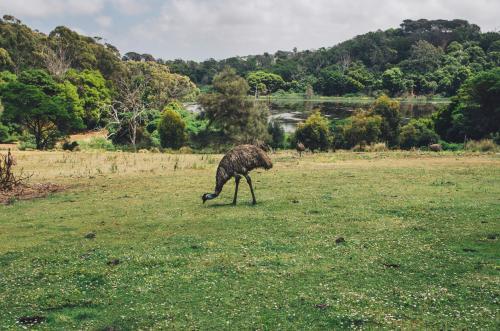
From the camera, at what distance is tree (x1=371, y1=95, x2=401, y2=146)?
58750mm

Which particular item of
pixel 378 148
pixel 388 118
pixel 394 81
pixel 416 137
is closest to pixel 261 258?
pixel 378 148

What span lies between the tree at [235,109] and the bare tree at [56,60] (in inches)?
1511

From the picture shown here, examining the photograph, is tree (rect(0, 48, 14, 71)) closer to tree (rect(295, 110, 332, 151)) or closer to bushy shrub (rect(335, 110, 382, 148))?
tree (rect(295, 110, 332, 151))

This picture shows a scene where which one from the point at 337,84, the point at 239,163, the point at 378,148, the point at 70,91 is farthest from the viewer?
the point at 337,84

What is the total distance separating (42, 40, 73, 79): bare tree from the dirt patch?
65.3m

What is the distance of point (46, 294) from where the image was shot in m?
10.9

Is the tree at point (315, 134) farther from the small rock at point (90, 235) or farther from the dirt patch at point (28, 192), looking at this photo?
the small rock at point (90, 235)

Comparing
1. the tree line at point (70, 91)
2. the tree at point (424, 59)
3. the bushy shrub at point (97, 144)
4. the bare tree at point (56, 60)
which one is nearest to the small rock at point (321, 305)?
the tree line at point (70, 91)

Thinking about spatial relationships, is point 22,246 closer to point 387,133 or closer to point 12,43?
point 387,133

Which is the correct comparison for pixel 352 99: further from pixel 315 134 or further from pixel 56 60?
pixel 315 134

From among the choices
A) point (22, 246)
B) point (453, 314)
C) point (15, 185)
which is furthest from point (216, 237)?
point (15, 185)

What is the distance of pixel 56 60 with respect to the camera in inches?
3612

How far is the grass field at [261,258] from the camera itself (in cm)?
968

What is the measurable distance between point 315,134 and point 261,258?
147ft
